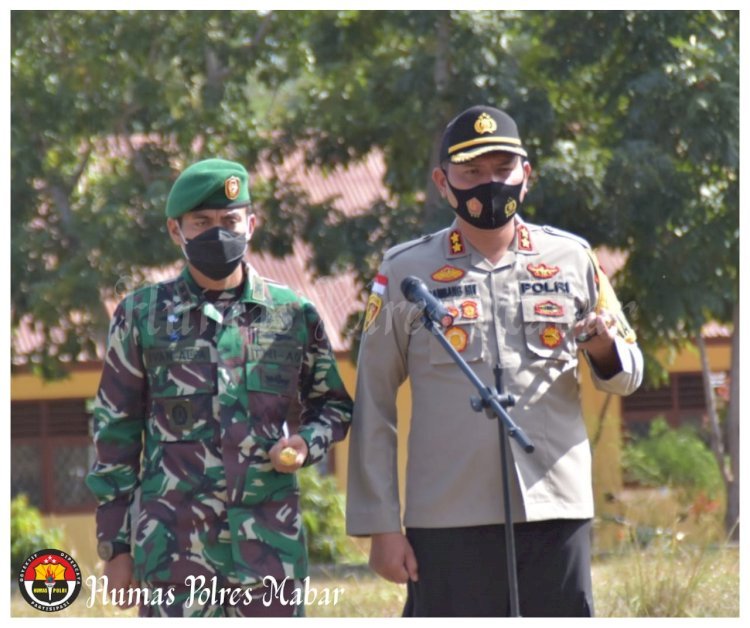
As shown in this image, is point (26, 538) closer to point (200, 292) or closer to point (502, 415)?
point (200, 292)

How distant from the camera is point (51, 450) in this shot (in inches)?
622

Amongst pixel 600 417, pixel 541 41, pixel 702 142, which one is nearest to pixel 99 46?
pixel 541 41

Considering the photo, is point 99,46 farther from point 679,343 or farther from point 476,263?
point 476,263

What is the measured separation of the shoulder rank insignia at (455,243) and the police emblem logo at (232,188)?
0.64 meters

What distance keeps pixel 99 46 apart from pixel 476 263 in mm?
6997

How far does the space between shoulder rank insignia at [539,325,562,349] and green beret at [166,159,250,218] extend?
96 cm

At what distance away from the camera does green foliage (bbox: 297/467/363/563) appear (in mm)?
11609

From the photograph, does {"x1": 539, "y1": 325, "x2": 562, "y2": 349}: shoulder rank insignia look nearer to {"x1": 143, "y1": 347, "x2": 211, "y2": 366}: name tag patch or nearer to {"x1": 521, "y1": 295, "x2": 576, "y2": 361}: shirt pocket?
{"x1": 521, "y1": 295, "x2": 576, "y2": 361}: shirt pocket

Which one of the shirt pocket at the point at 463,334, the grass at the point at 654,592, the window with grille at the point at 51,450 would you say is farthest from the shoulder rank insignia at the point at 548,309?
the window with grille at the point at 51,450

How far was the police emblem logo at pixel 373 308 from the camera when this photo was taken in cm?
377

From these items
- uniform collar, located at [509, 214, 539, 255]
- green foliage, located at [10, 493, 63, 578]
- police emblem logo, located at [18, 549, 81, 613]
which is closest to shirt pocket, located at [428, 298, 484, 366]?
uniform collar, located at [509, 214, 539, 255]

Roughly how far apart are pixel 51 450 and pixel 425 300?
1306cm

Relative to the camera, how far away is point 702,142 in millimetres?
9016

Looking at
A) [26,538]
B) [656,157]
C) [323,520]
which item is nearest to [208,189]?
[656,157]
